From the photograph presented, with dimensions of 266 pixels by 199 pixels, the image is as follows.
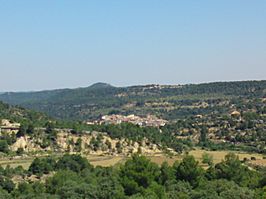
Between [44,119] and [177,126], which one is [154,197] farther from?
[177,126]

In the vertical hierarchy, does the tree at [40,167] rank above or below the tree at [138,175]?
below

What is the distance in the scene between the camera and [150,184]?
61.6 metres

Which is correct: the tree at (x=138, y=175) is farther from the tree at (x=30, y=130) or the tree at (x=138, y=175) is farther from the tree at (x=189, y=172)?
the tree at (x=30, y=130)

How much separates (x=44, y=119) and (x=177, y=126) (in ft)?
165

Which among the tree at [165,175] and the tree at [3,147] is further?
the tree at [3,147]

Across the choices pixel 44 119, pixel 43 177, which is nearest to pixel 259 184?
pixel 43 177

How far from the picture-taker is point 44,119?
137m

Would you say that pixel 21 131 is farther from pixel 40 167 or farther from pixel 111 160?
pixel 40 167

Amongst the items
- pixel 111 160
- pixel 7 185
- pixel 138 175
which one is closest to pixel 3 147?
pixel 111 160

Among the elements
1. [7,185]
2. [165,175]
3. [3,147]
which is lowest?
[7,185]

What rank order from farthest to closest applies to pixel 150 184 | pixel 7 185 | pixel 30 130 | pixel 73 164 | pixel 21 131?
pixel 30 130 < pixel 21 131 < pixel 73 164 < pixel 7 185 < pixel 150 184

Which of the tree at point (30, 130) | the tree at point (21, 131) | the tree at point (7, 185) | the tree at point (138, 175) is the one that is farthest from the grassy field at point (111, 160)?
the tree at point (138, 175)

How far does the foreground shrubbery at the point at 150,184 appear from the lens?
176ft

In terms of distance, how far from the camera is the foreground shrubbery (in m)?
53.6
